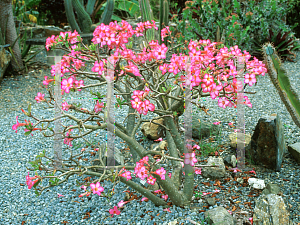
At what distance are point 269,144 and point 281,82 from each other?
603mm

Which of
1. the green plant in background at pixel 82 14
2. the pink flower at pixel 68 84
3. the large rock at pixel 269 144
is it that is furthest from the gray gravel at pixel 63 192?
the green plant in background at pixel 82 14

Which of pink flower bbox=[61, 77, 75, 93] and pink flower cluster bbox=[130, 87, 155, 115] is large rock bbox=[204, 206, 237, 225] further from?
pink flower bbox=[61, 77, 75, 93]

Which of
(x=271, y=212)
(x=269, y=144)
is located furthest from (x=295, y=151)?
(x=271, y=212)

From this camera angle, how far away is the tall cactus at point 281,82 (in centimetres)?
189

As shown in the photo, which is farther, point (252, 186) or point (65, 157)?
point (65, 157)

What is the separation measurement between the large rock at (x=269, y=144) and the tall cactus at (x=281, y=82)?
0.39 meters

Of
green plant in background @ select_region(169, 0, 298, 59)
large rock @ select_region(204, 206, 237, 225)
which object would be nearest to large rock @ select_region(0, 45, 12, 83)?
green plant in background @ select_region(169, 0, 298, 59)

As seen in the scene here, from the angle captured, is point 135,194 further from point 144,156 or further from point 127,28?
point 127,28

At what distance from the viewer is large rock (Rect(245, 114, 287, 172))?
2311mm

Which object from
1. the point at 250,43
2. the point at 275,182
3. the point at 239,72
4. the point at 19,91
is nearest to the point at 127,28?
the point at 239,72

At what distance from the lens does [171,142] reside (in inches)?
86.0

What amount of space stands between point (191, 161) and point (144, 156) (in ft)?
0.94

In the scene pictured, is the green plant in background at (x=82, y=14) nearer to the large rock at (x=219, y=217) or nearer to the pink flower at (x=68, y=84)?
the pink flower at (x=68, y=84)

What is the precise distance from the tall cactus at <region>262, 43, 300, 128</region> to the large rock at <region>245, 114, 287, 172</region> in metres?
0.39
